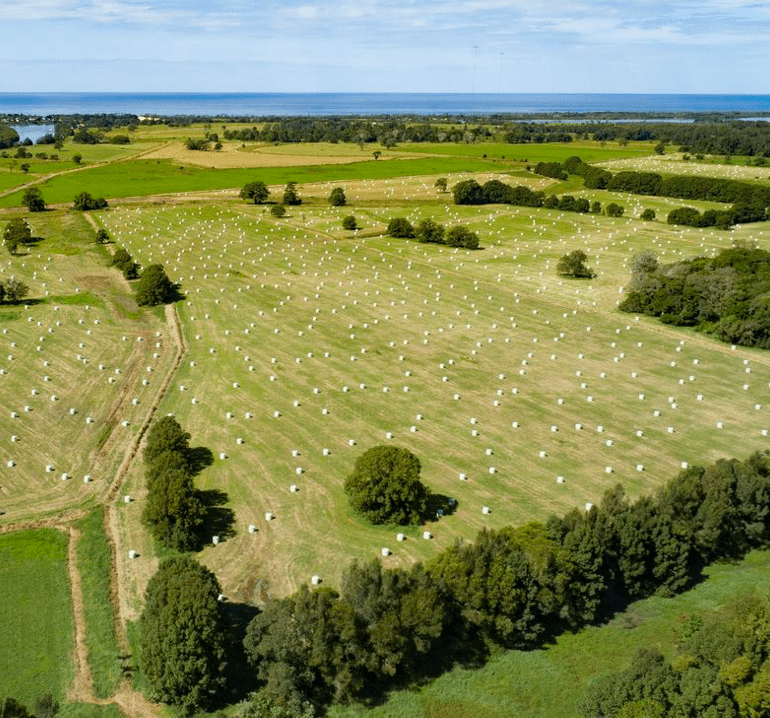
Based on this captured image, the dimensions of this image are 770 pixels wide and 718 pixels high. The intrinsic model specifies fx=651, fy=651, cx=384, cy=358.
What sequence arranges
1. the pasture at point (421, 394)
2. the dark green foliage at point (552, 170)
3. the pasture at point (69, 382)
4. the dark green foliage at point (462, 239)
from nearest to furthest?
the pasture at point (421, 394) < the pasture at point (69, 382) < the dark green foliage at point (462, 239) < the dark green foliage at point (552, 170)

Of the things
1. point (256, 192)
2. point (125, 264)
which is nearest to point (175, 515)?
point (125, 264)

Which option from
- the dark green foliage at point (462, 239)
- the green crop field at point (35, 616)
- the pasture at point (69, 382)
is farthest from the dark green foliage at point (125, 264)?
the green crop field at point (35, 616)

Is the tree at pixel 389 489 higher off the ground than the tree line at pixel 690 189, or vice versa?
the tree line at pixel 690 189

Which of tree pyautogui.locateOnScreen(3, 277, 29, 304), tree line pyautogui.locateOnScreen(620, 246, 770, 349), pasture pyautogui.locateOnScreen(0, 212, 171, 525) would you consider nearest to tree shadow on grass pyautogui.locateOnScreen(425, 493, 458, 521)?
pasture pyautogui.locateOnScreen(0, 212, 171, 525)

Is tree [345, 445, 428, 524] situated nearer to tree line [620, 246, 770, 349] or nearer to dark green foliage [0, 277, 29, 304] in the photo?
tree line [620, 246, 770, 349]

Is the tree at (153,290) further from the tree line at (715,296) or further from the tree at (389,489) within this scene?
the tree line at (715,296)
